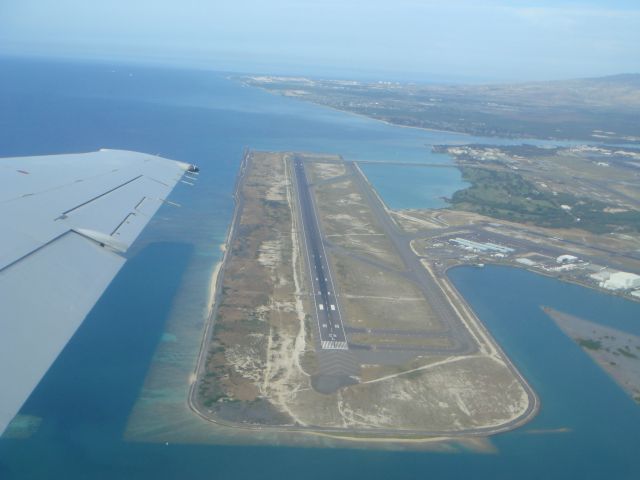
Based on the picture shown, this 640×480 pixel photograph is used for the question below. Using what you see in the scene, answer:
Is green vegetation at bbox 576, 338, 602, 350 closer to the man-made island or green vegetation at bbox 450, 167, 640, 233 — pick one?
the man-made island

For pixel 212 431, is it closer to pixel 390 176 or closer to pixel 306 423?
pixel 306 423

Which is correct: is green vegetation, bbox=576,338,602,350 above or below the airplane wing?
below

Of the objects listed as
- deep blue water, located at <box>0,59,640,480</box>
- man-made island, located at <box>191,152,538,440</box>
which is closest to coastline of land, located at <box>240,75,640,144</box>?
deep blue water, located at <box>0,59,640,480</box>

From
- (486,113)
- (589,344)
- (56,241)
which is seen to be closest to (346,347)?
(589,344)

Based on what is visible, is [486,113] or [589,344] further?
[486,113]

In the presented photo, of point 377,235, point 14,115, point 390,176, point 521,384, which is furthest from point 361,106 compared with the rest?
point 521,384

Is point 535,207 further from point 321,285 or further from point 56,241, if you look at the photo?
point 56,241
